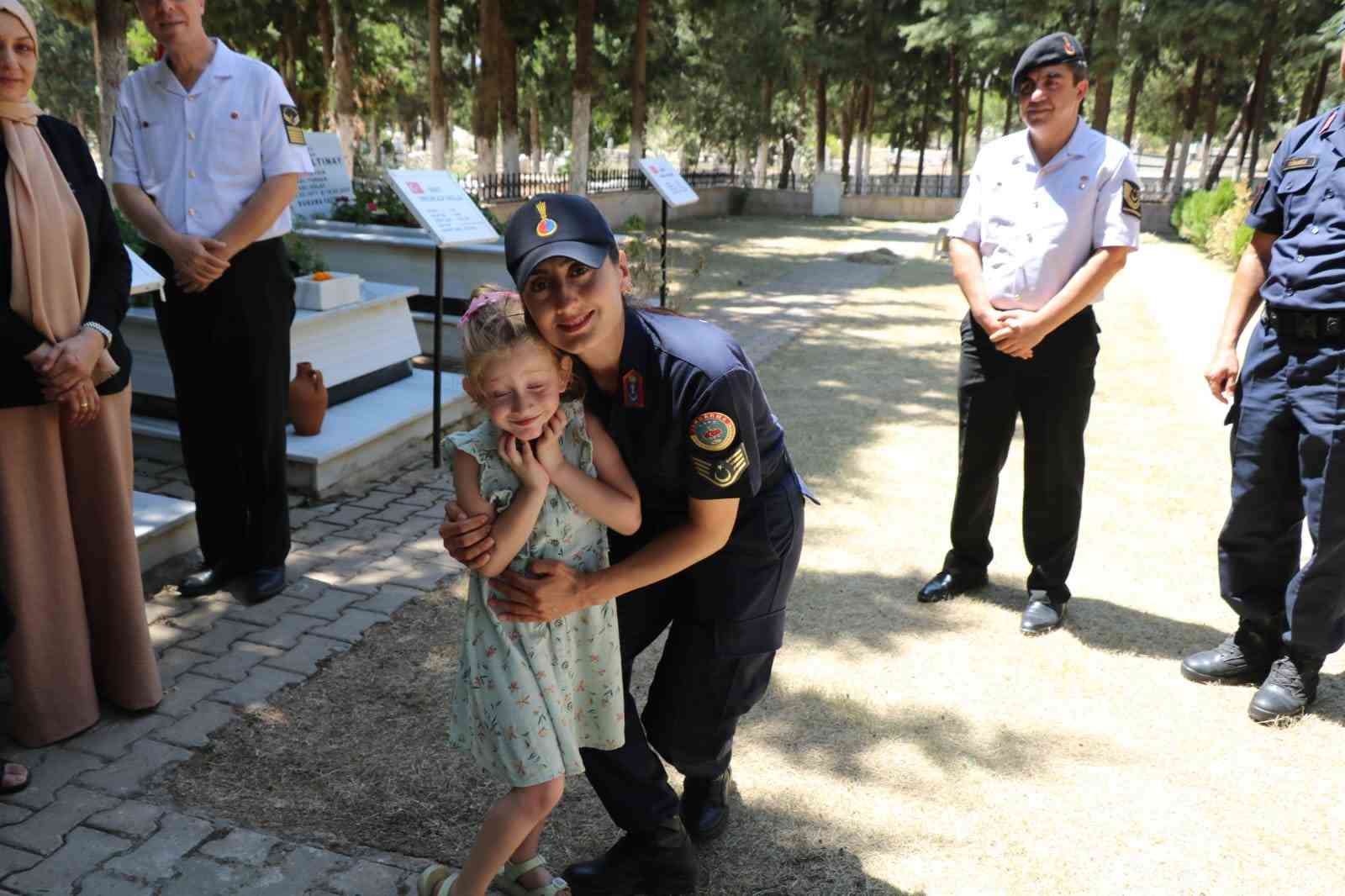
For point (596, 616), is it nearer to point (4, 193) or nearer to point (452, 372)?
point (4, 193)

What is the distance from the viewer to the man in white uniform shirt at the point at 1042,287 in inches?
143

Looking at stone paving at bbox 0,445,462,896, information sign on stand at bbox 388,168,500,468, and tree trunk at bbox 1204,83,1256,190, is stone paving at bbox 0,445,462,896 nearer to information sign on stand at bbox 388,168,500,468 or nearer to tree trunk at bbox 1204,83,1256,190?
information sign on stand at bbox 388,168,500,468

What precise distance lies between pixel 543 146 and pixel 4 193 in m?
49.3

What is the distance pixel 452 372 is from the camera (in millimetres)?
7488

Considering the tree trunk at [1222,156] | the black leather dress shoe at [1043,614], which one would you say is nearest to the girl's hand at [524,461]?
the black leather dress shoe at [1043,614]

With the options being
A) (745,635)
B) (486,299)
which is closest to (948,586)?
(745,635)

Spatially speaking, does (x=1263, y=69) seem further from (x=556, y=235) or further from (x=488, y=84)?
(x=556, y=235)

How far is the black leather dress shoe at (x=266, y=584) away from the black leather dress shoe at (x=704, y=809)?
2.14 meters

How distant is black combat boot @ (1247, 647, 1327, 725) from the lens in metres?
3.37

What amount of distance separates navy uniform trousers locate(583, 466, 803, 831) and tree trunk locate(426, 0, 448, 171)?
1676cm

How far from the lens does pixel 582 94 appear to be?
734 inches

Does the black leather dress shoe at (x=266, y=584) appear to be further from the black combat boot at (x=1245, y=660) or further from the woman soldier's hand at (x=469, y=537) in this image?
the black combat boot at (x=1245, y=660)

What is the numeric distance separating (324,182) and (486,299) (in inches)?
308

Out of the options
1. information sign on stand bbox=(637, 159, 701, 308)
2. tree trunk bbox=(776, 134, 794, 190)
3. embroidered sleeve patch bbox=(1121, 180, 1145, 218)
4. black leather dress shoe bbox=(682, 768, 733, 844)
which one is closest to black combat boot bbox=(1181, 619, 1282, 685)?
embroidered sleeve patch bbox=(1121, 180, 1145, 218)
